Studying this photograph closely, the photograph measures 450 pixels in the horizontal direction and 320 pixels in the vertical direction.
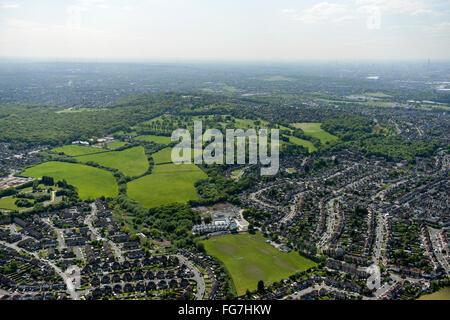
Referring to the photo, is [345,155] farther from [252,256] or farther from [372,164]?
[252,256]

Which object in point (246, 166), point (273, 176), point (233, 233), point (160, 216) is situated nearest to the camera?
point (233, 233)

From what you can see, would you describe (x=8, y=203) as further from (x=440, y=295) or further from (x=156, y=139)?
(x=440, y=295)

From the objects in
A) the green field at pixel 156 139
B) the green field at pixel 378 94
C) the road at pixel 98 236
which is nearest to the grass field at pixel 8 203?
the road at pixel 98 236

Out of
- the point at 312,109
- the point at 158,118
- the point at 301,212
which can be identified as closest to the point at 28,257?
the point at 301,212

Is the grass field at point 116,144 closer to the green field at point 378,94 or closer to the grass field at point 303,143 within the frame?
the grass field at point 303,143

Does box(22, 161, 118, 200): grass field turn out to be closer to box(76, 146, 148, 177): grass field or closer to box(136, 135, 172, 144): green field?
box(76, 146, 148, 177): grass field

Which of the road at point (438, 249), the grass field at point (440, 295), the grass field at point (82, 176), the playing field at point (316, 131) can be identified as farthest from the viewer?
the playing field at point (316, 131)
